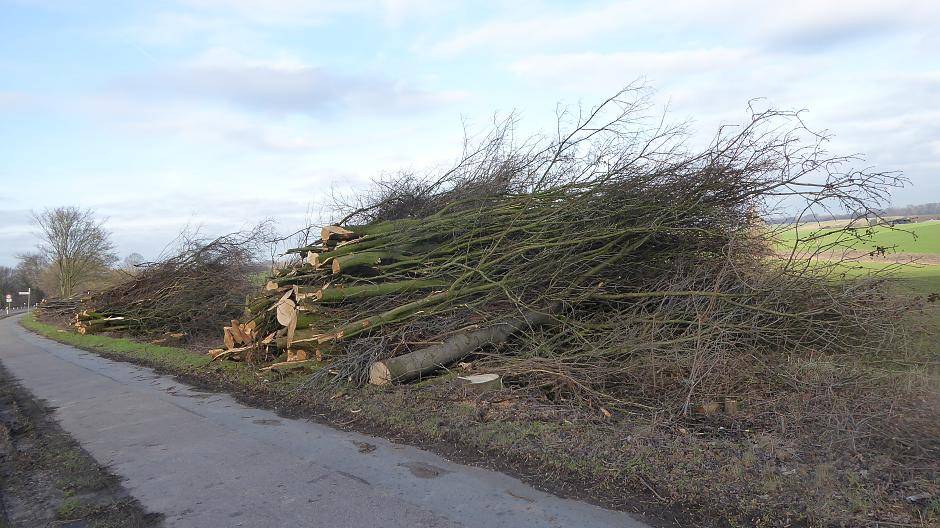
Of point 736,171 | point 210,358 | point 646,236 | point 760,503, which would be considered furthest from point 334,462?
point 210,358

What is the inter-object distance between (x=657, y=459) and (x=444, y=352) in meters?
3.53

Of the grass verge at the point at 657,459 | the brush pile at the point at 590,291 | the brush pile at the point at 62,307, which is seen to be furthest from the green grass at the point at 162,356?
the brush pile at the point at 62,307

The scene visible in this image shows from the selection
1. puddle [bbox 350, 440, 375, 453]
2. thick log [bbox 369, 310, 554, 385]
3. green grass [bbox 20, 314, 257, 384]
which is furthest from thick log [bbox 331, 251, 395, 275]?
puddle [bbox 350, 440, 375, 453]

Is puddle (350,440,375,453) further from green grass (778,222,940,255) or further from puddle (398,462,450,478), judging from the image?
green grass (778,222,940,255)

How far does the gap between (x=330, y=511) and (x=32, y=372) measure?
11014mm

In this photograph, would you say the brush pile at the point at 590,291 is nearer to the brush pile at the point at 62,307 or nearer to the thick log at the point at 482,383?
the thick log at the point at 482,383

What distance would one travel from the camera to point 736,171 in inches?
300

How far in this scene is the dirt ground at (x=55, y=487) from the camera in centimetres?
392

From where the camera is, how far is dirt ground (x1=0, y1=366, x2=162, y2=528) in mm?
3916

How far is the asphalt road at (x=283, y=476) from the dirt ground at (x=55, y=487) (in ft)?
0.43

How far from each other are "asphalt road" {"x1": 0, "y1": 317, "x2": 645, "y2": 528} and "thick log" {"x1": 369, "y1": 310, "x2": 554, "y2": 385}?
1235mm

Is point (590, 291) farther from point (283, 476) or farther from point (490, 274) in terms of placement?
point (283, 476)

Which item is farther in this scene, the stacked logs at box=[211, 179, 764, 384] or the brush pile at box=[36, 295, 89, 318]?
the brush pile at box=[36, 295, 89, 318]

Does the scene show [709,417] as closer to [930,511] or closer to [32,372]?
[930,511]
